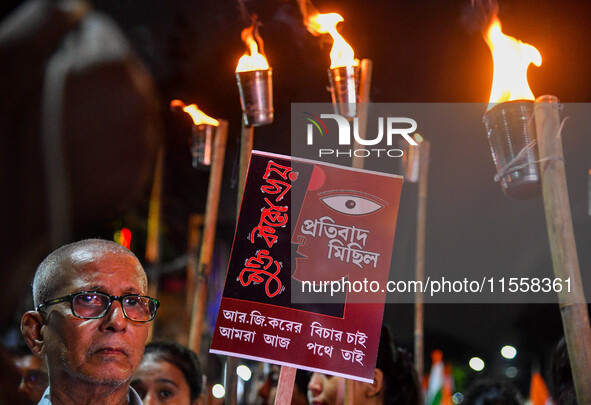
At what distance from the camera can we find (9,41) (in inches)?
36.9

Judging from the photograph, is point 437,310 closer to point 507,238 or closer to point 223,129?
point 507,238

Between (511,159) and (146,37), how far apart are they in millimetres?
5094

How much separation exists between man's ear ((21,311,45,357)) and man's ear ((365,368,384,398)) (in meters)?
1.90

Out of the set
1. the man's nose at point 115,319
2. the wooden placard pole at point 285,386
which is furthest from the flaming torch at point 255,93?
the man's nose at point 115,319

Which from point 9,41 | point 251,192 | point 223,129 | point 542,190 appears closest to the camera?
point 9,41

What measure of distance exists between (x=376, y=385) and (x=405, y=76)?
293cm

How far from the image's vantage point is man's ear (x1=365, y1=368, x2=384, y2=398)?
3890mm

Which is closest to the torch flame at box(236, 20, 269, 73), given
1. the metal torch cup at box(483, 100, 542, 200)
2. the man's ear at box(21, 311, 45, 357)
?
the metal torch cup at box(483, 100, 542, 200)

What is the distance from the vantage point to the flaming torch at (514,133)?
304 cm

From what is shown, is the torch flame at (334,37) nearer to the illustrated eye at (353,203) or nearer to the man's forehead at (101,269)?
the illustrated eye at (353,203)

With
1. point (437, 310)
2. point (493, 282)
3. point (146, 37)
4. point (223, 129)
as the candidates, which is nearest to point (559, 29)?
point (223, 129)

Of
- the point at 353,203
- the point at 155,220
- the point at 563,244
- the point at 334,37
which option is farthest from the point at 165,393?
the point at 155,220

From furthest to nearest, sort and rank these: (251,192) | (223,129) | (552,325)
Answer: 1. (552,325)
2. (223,129)
3. (251,192)

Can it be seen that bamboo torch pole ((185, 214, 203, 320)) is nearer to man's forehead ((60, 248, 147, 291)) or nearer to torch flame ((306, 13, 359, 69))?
torch flame ((306, 13, 359, 69))
